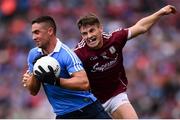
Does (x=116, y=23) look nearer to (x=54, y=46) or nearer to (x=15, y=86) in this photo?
(x=15, y=86)

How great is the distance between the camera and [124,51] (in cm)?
1727

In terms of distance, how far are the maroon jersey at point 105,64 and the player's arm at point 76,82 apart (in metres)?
0.91

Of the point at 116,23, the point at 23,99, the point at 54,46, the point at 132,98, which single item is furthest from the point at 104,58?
the point at 116,23

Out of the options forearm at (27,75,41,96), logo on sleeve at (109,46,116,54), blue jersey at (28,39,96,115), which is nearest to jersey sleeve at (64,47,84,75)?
blue jersey at (28,39,96,115)

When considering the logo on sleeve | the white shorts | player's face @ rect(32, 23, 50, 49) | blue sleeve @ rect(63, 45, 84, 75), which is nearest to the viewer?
blue sleeve @ rect(63, 45, 84, 75)

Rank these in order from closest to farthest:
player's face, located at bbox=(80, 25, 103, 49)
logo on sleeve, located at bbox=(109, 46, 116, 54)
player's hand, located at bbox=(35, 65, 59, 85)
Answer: player's hand, located at bbox=(35, 65, 59, 85)
player's face, located at bbox=(80, 25, 103, 49)
logo on sleeve, located at bbox=(109, 46, 116, 54)

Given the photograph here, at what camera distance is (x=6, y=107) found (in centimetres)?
1694

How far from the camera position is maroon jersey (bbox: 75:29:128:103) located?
1066 cm

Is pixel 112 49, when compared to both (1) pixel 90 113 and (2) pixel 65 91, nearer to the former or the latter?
(1) pixel 90 113

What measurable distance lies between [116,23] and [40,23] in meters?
8.79

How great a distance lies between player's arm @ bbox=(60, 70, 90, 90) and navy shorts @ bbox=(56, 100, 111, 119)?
532 mm

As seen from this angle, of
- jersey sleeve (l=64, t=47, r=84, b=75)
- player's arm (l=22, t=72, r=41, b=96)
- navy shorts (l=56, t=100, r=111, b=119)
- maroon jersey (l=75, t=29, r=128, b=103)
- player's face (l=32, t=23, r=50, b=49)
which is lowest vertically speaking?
navy shorts (l=56, t=100, r=111, b=119)

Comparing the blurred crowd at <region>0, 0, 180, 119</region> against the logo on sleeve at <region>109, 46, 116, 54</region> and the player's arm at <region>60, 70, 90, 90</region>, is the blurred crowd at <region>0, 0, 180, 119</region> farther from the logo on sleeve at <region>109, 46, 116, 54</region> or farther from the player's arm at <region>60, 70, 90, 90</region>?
the player's arm at <region>60, 70, 90, 90</region>

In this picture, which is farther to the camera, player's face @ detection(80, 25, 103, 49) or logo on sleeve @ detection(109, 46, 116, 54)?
logo on sleeve @ detection(109, 46, 116, 54)
